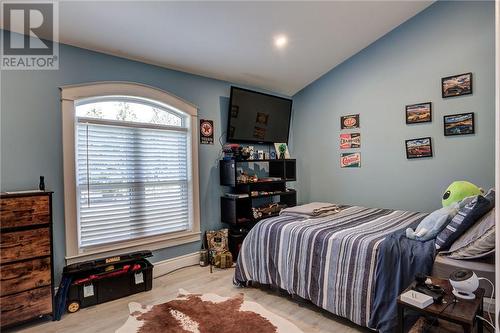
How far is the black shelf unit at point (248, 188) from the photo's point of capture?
3.73 metres

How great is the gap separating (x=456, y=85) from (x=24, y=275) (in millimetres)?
4615

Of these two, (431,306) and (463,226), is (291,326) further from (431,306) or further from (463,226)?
(463,226)

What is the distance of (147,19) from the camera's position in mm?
2568

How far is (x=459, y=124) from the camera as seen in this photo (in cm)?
317

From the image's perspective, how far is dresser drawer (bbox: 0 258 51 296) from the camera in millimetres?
2086

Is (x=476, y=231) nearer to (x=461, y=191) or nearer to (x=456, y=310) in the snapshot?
(x=456, y=310)

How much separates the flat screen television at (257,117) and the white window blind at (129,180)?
773mm

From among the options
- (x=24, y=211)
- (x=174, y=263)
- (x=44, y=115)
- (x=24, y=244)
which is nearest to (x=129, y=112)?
(x=44, y=115)

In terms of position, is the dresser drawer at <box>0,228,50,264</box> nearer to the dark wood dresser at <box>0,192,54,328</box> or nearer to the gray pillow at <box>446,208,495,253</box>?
the dark wood dresser at <box>0,192,54,328</box>

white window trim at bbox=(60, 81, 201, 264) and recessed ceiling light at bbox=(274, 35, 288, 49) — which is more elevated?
recessed ceiling light at bbox=(274, 35, 288, 49)

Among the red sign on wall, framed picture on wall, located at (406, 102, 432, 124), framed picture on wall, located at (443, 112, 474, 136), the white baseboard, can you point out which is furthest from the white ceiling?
the white baseboard

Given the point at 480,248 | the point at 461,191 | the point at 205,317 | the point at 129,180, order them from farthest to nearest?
the point at 129,180
the point at 461,191
the point at 205,317
the point at 480,248

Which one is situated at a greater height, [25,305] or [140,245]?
[140,245]

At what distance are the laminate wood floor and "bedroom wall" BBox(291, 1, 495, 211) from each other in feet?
6.78
